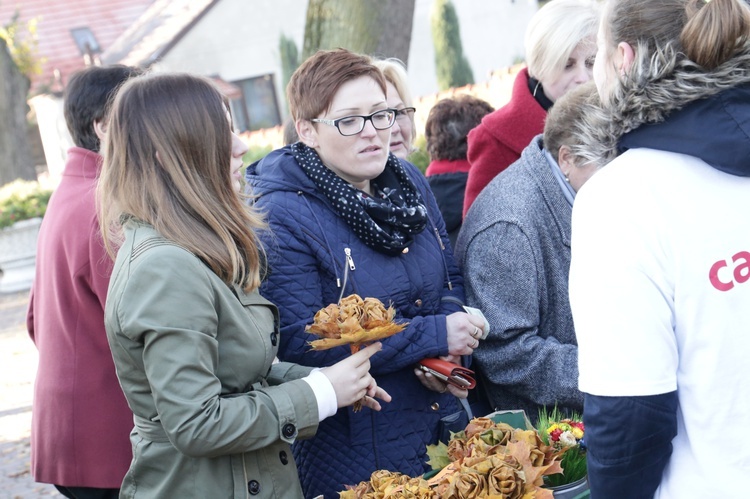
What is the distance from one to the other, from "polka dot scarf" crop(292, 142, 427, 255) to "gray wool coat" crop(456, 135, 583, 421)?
28cm

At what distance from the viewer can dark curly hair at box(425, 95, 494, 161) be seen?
14.8 ft

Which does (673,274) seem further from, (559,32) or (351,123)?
(559,32)

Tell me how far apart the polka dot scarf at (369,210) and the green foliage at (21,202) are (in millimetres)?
12848

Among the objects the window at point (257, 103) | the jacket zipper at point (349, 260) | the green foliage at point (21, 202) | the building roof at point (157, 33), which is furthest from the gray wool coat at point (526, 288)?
the window at point (257, 103)

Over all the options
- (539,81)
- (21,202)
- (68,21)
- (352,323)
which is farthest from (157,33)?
(352,323)

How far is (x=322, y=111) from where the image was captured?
290cm

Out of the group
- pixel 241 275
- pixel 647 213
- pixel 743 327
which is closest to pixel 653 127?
pixel 647 213

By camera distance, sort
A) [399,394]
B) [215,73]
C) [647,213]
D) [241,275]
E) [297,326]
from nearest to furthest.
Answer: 1. [647,213]
2. [241,275]
3. [297,326]
4. [399,394]
5. [215,73]

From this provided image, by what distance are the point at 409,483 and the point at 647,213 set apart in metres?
0.85

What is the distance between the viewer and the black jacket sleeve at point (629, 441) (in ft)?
5.42

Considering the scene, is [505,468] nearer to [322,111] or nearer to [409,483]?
[409,483]

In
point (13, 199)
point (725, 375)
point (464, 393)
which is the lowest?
point (13, 199)

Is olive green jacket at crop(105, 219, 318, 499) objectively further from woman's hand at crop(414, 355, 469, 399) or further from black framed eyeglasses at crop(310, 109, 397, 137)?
black framed eyeglasses at crop(310, 109, 397, 137)

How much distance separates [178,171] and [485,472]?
3.66 ft
